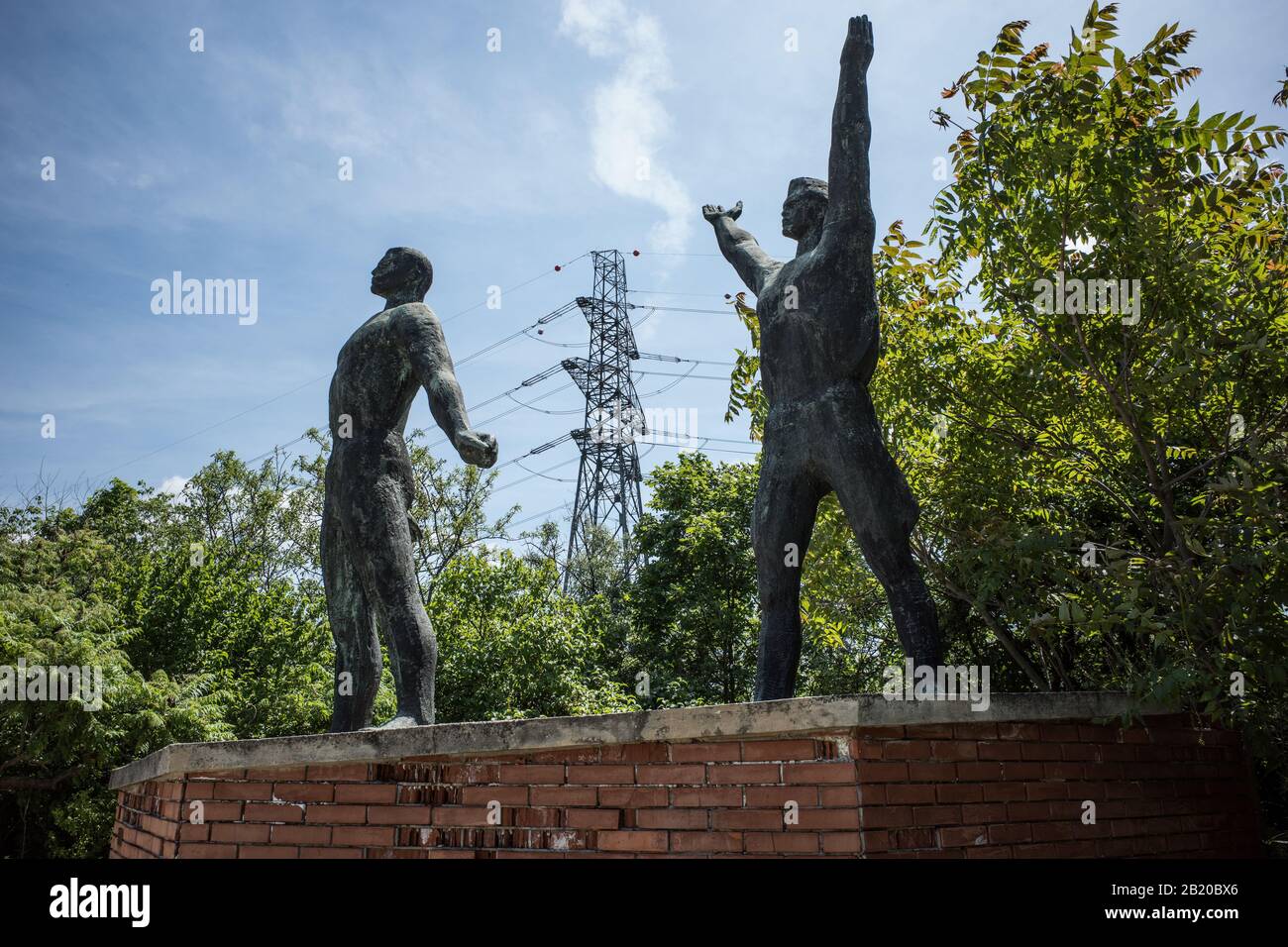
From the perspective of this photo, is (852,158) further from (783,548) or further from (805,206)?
(783,548)

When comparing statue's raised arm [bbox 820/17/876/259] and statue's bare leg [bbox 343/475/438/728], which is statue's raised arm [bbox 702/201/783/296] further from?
statue's bare leg [bbox 343/475/438/728]

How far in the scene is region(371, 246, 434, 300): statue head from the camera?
5.83m

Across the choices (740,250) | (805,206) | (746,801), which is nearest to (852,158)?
(805,206)

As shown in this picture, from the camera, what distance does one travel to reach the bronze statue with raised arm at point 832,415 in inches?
176

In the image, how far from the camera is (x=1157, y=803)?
470 cm

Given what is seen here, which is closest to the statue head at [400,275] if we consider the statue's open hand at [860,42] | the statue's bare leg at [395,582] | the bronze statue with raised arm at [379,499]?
the bronze statue with raised arm at [379,499]

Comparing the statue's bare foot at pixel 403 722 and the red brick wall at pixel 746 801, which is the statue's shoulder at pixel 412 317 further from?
the red brick wall at pixel 746 801

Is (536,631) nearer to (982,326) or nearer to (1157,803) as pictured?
(982,326)

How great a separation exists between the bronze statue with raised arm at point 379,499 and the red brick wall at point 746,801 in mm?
728

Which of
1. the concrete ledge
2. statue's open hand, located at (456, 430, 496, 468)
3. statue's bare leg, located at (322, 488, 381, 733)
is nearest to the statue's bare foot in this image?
the concrete ledge

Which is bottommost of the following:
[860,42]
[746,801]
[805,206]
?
[746,801]

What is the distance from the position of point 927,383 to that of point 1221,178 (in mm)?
2494

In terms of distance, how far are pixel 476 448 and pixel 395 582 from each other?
850 mm

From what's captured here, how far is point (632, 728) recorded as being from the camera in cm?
380
